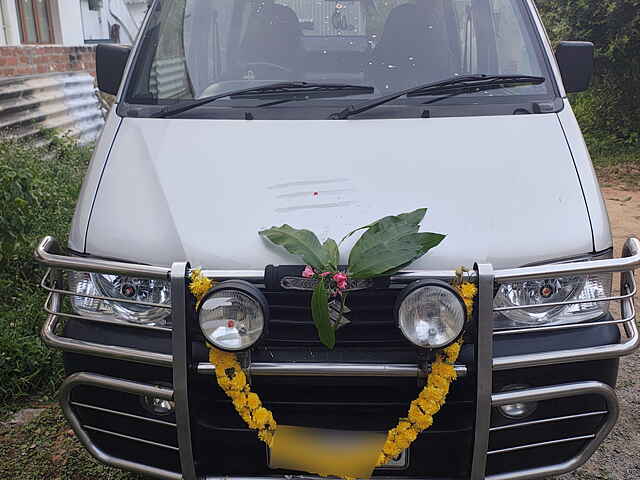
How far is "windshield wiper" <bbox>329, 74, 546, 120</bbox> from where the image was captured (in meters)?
3.01

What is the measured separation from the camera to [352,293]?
2.30 metres

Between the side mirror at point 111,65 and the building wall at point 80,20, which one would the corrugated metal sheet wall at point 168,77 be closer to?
the side mirror at point 111,65

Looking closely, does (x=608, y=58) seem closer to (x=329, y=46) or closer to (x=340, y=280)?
(x=329, y=46)

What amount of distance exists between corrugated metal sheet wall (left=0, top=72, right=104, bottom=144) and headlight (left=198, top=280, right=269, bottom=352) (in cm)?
575

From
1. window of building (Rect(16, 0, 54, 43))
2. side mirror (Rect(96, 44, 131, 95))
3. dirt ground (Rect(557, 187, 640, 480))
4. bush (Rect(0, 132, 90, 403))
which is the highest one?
window of building (Rect(16, 0, 54, 43))

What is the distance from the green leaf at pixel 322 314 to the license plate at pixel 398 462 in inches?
20.8

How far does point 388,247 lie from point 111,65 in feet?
6.99

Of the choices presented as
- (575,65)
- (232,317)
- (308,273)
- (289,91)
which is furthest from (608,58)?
(232,317)

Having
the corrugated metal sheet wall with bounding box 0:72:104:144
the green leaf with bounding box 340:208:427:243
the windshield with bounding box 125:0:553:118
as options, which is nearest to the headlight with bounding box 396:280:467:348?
the green leaf with bounding box 340:208:427:243

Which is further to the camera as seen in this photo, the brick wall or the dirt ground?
the brick wall

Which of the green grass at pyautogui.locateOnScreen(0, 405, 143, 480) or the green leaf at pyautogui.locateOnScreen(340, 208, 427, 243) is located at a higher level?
the green leaf at pyautogui.locateOnScreen(340, 208, 427, 243)

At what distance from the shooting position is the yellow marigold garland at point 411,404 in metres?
2.26

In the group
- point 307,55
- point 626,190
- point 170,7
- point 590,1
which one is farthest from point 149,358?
point 590,1

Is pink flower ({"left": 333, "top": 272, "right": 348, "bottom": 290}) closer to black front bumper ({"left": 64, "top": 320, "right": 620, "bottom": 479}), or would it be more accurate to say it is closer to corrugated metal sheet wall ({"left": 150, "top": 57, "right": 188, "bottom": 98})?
black front bumper ({"left": 64, "top": 320, "right": 620, "bottom": 479})
